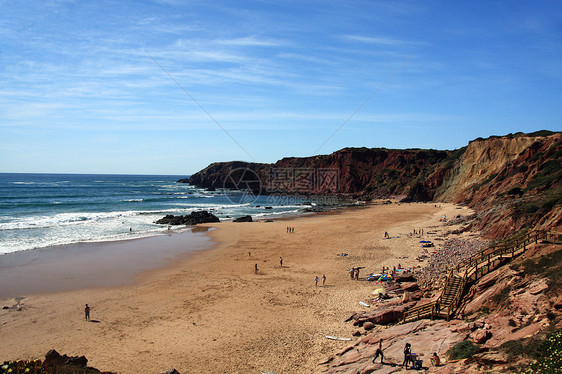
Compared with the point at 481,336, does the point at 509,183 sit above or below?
above

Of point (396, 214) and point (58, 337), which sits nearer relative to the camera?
point (58, 337)

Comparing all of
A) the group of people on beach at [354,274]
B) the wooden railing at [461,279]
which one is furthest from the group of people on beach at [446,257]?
the group of people on beach at [354,274]

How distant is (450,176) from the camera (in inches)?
2544

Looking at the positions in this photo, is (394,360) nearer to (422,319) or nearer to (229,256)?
(422,319)

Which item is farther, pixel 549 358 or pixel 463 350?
pixel 463 350

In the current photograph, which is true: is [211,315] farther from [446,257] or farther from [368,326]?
[446,257]

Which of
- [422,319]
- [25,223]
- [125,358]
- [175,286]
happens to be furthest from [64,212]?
[422,319]

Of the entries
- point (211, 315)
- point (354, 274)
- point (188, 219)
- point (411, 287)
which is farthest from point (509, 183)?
point (188, 219)

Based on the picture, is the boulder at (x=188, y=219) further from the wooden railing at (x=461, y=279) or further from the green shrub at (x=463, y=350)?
the green shrub at (x=463, y=350)

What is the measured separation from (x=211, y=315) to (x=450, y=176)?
195ft

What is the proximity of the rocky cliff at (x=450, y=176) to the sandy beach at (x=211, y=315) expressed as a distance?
28.0 ft

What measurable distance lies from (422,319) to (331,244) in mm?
19506

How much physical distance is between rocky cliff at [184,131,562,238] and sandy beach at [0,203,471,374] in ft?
28.0

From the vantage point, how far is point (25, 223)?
42125 millimetres
